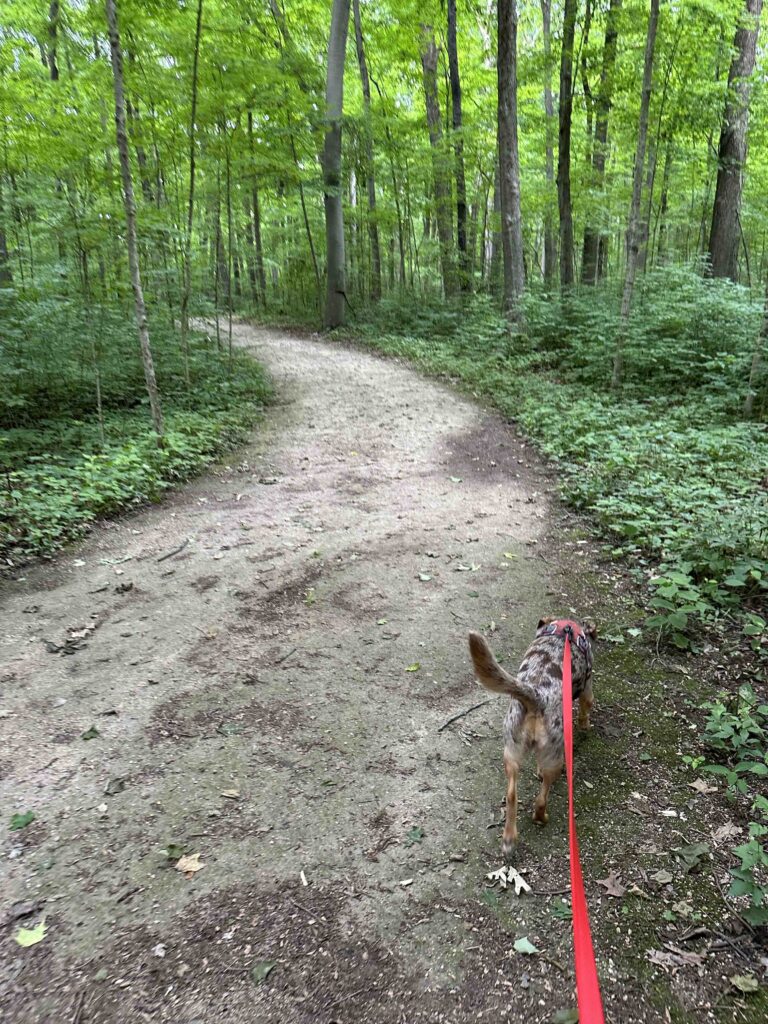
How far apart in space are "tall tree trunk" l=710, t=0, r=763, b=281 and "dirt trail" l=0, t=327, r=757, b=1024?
34.4 feet

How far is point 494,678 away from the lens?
2.43 m

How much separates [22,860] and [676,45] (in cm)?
1524

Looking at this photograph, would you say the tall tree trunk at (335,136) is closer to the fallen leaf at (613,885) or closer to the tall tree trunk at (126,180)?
the tall tree trunk at (126,180)

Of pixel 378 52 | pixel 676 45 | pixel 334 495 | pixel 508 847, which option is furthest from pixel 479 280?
pixel 508 847

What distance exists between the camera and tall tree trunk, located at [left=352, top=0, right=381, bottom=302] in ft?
58.6

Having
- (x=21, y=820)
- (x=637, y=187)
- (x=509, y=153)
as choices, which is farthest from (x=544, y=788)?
(x=509, y=153)

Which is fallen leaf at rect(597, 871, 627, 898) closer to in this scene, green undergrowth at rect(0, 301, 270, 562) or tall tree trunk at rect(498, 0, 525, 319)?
green undergrowth at rect(0, 301, 270, 562)

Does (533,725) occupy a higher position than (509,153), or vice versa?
(509,153)

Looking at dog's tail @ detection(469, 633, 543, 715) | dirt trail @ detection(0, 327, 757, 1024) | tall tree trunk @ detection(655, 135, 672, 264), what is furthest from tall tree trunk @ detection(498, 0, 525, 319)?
dog's tail @ detection(469, 633, 543, 715)

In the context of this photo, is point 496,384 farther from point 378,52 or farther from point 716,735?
point 378,52

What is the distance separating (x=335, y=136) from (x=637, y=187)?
1030 centimetres

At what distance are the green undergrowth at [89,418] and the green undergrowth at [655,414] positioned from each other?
4.85 metres

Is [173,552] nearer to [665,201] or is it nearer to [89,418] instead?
[89,418]

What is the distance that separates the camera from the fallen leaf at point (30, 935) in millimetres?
2354
